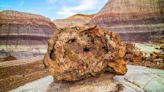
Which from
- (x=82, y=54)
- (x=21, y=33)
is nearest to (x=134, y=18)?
(x=21, y=33)

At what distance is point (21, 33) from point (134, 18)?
5.65m

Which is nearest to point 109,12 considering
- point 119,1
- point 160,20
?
point 119,1

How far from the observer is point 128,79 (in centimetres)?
448

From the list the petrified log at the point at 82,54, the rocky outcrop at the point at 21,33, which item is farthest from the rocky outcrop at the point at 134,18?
the petrified log at the point at 82,54

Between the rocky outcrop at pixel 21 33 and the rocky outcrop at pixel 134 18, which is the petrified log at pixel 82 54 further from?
the rocky outcrop at pixel 134 18

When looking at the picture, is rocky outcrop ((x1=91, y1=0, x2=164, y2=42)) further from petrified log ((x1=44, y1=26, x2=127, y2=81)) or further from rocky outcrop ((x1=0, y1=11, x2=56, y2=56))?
petrified log ((x1=44, y1=26, x2=127, y2=81))

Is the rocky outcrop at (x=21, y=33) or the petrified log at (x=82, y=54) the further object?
the rocky outcrop at (x=21, y=33)

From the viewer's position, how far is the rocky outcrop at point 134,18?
15211 millimetres

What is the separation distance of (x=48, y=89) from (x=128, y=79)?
1.09 meters

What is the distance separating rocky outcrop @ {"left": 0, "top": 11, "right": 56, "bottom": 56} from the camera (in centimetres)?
1312

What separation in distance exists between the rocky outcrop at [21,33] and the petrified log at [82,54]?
29.3 ft

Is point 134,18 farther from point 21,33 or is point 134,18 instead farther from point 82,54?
point 82,54

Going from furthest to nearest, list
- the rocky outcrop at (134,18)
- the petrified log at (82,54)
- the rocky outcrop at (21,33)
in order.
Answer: the rocky outcrop at (134,18) < the rocky outcrop at (21,33) < the petrified log at (82,54)

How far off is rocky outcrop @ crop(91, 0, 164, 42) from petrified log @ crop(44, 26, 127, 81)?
10.3 metres
